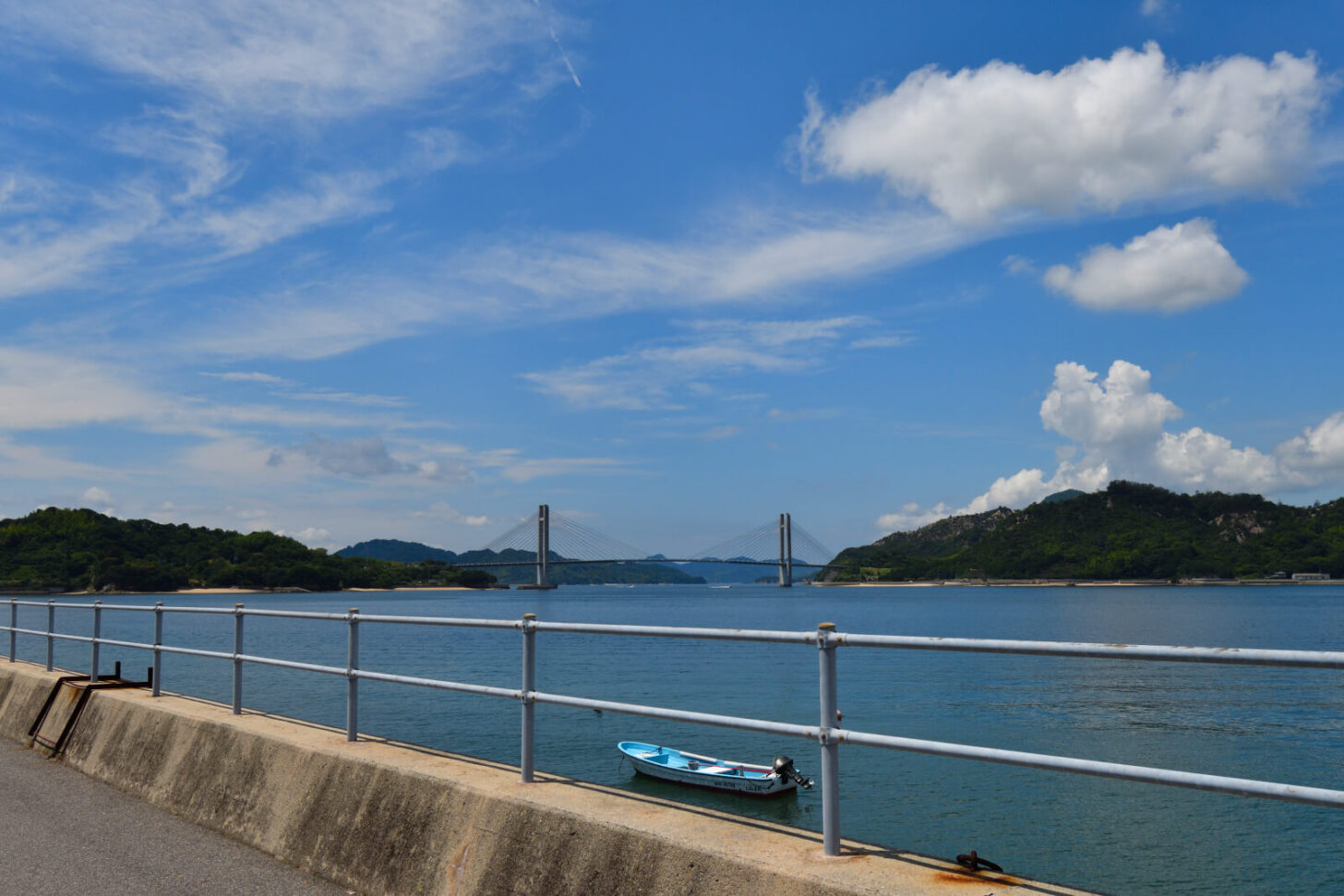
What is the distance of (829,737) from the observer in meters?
4.31

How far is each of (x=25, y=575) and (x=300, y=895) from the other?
6153 inches

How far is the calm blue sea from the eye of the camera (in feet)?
65.3

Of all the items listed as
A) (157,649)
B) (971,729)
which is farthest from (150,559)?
(157,649)

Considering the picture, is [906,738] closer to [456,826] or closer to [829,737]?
[829,737]

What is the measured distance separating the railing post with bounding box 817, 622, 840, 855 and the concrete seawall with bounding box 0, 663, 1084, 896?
4.1 inches

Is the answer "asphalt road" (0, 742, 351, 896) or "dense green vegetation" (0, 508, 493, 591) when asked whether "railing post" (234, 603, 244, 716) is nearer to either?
"asphalt road" (0, 742, 351, 896)

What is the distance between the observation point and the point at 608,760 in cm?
2722

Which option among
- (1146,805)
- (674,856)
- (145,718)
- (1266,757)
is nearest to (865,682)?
(1266,757)

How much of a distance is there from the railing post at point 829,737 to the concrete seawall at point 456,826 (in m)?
0.10

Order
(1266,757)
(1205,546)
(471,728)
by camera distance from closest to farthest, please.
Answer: (1266,757), (471,728), (1205,546)

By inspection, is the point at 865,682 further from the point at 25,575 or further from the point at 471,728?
the point at 25,575

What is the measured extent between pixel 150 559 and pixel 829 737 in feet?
558

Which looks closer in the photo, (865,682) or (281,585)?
(865,682)

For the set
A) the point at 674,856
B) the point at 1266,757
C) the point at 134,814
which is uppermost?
the point at 674,856
